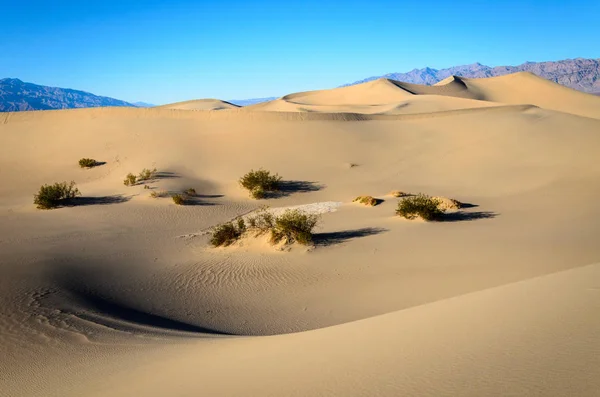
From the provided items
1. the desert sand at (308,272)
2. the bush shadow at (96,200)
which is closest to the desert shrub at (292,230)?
the desert sand at (308,272)

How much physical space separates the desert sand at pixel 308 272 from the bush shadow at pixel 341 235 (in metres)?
0.09

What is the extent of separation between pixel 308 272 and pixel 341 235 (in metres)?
2.80

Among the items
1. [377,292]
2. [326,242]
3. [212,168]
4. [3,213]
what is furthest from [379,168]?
[3,213]

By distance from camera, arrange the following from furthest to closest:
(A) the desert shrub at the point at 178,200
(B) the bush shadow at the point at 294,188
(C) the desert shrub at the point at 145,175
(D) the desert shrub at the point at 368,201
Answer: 1. (C) the desert shrub at the point at 145,175
2. (B) the bush shadow at the point at 294,188
3. (A) the desert shrub at the point at 178,200
4. (D) the desert shrub at the point at 368,201

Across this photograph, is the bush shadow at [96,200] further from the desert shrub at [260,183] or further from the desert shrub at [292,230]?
the desert shrub at [292,230]

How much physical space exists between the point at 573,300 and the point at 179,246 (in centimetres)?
927

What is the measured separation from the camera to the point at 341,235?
11.7 m

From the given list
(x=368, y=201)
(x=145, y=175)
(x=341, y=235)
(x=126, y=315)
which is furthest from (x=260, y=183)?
(x=126, y=315)

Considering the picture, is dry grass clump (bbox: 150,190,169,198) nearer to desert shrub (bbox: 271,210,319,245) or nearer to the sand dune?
desert shrub (bbox: 271,210,319,245)

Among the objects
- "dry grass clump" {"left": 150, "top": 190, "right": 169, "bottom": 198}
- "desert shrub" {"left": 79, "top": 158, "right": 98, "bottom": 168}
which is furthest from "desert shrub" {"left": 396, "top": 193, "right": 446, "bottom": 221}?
"desert shrub" {"left": 79, "top": 158, "right": 98, "bottom": 168}

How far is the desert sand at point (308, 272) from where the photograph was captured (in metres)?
3.59

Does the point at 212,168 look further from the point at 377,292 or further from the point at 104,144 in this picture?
the point at 377,292

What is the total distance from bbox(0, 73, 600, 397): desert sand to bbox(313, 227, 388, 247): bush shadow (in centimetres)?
9

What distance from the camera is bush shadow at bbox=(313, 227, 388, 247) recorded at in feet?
36.2
